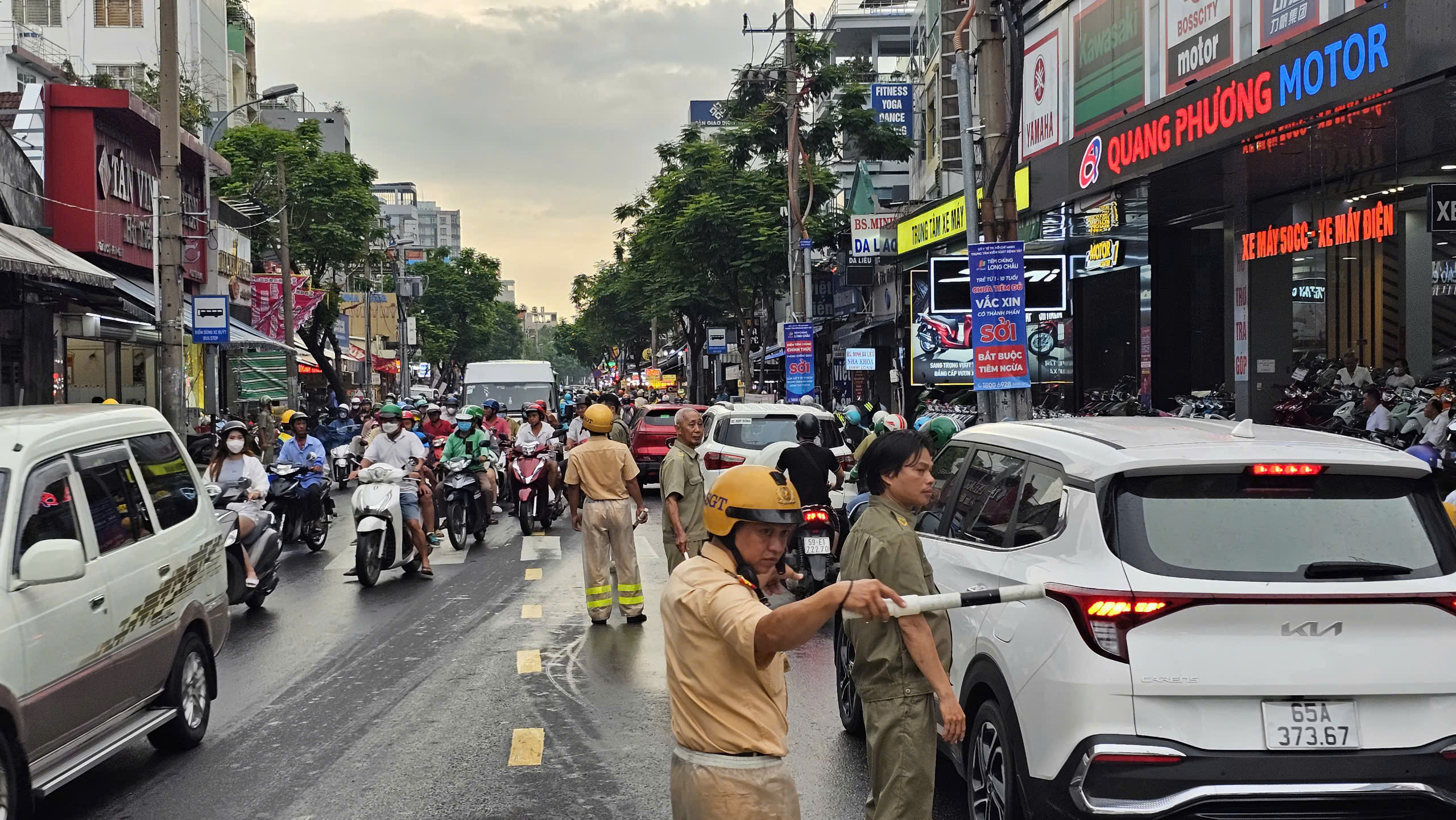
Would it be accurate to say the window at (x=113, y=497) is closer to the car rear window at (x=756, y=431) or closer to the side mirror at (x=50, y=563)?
the side mirror at (x=50, y=563)

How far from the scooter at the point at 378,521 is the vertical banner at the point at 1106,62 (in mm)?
11716

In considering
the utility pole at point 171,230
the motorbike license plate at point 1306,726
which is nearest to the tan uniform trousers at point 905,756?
the motorbike license plate at point 1306,726

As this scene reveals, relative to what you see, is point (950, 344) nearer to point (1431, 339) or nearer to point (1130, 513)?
point (1431, 339)

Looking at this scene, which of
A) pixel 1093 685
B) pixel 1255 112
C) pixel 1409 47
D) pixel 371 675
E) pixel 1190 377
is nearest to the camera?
pixel 1093 685

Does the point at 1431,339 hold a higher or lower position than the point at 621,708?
higher

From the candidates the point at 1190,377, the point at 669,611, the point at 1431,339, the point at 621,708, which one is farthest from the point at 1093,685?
the point at 1190,377

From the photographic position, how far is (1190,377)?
80.6 ft

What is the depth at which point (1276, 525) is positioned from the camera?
187 inches

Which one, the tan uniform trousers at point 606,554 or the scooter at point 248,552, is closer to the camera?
the tan uniform trousers at point 606,554

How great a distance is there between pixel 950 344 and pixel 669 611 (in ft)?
80.7

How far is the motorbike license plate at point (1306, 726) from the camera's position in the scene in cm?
456

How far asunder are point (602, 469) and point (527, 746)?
159 inches

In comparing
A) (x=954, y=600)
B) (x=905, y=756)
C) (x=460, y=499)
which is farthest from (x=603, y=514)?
(x=954, y=600)

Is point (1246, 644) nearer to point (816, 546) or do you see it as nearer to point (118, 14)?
point (816, 546)
